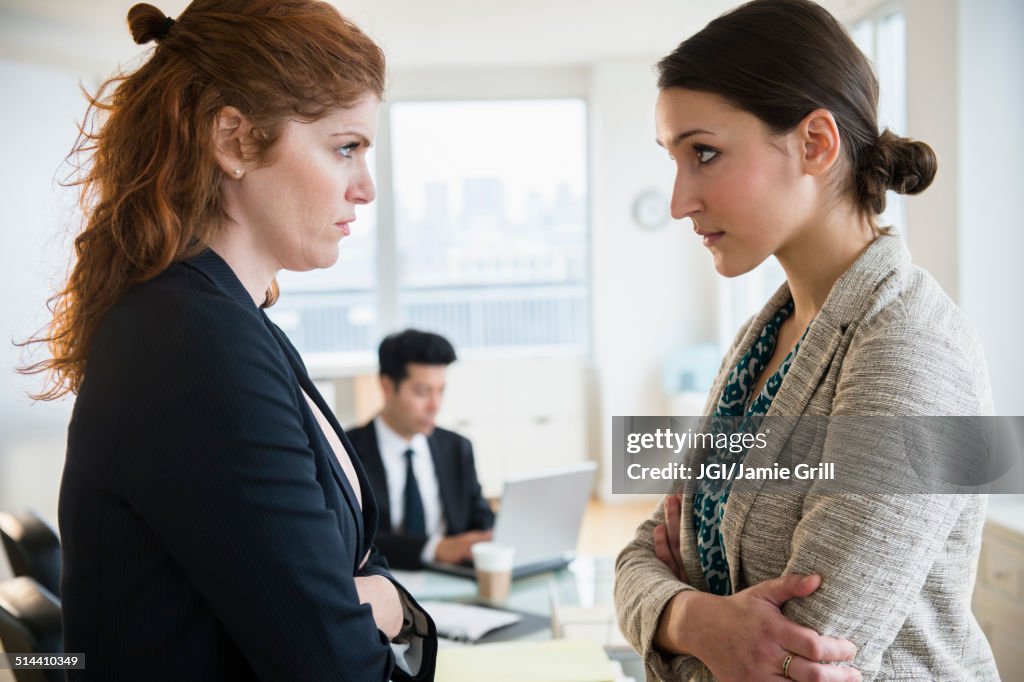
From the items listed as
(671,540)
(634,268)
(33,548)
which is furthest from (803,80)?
(634,268)

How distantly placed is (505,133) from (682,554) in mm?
6362

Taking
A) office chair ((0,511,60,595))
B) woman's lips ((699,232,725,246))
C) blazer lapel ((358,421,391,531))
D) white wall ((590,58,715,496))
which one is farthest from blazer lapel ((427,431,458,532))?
white wall ((590,58,715,496))

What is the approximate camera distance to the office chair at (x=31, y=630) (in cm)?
156

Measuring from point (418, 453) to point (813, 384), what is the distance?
2.50 metres

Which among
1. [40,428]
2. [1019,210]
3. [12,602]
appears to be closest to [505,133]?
[40,428]

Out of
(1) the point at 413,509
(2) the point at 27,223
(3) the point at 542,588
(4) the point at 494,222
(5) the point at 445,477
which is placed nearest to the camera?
(3) the point at 542,588

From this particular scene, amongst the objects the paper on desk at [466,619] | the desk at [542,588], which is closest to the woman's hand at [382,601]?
the paper on desk at [466,619]

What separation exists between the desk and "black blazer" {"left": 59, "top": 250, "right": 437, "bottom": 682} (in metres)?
1.53

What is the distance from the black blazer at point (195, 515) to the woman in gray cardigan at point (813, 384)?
1.49 feet

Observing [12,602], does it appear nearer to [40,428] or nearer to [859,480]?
[859,480]

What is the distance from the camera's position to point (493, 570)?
2.53 m

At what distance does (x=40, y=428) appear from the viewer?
537 cm

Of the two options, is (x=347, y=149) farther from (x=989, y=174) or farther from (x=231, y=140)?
(x=989, y=174)
